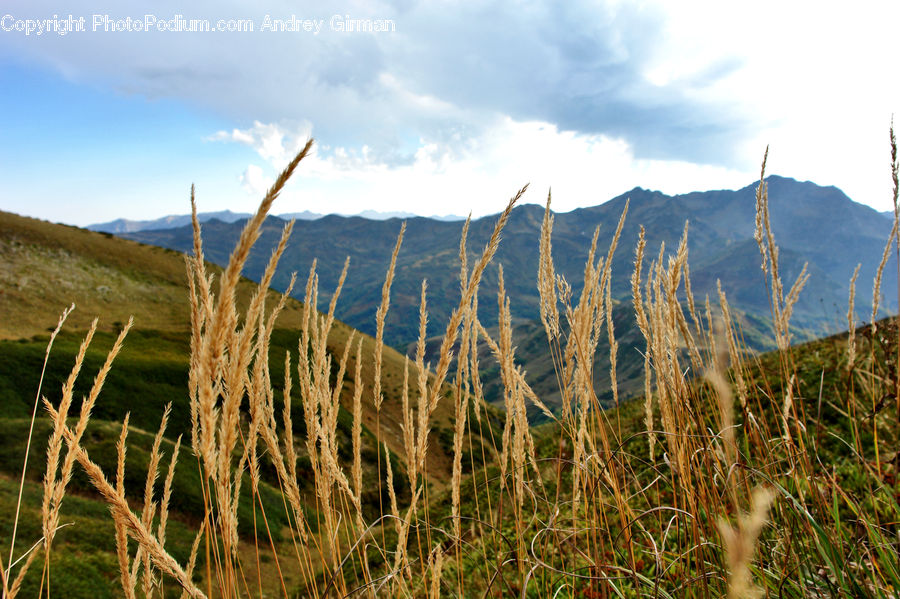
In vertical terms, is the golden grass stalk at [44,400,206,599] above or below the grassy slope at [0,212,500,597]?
above

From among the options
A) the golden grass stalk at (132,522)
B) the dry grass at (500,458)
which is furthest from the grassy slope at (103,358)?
the golden grass stalk at (132,522)

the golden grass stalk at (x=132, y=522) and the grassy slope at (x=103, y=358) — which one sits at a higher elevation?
the golden grass stalk at (x=132, y=522)

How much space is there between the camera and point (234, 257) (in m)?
0.79

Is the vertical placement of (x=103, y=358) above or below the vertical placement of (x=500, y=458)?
below

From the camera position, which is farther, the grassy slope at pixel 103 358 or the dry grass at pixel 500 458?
the grassy slope at pixel 103 358

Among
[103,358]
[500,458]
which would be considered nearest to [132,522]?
[500,458]

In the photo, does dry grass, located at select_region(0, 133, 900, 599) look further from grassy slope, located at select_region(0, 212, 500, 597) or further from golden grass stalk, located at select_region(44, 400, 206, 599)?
grassy slope, located at select_region(0, 212, 500, 597)

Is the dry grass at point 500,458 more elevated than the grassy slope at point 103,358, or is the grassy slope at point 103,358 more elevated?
the dry grass at point 500,458

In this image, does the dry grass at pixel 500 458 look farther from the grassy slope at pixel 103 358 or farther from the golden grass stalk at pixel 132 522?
the grassy slope at pixel 103 358

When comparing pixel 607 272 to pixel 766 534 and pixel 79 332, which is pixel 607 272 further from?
pixel 79 332

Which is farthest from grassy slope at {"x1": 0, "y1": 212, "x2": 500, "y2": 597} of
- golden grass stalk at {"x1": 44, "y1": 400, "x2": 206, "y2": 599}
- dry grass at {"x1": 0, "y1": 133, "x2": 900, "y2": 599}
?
golden grass stalk at {"x1": 44, "y1": 400, "x2": 206, "y2": 599}

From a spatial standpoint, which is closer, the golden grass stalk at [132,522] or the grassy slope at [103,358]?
the golden grass stalk at [132,522]

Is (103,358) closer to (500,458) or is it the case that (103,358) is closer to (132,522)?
(500,458)

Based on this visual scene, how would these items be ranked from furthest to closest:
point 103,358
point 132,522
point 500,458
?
point 103,358 < point 500,458 < point 132,522
